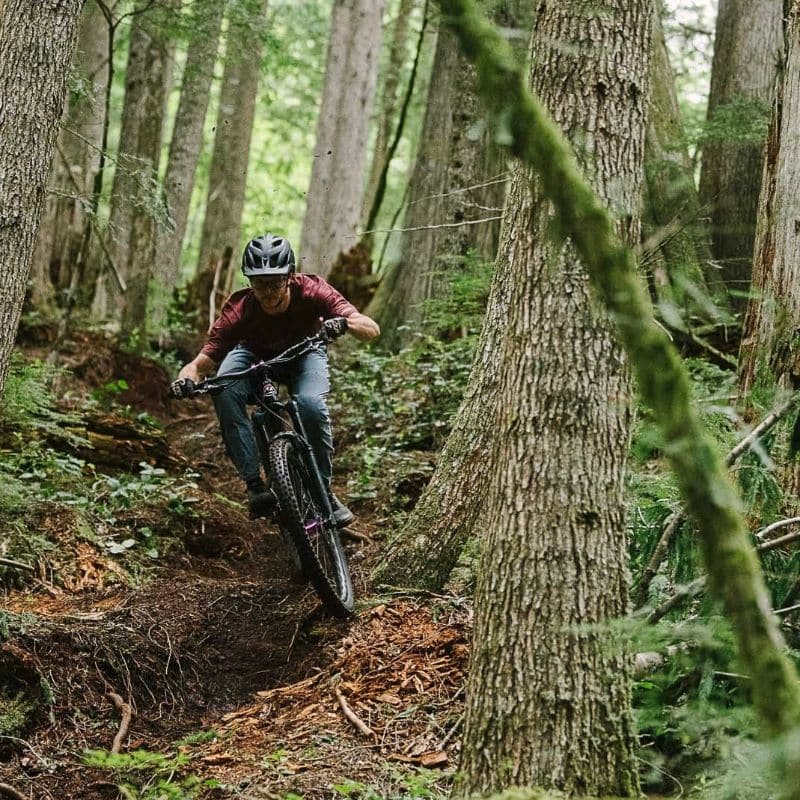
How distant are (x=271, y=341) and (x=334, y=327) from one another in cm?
82

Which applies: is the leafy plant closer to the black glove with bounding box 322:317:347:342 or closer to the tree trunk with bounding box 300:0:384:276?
the black glove with bounding box 322:317:347:342

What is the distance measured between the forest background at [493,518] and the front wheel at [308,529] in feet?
0.66

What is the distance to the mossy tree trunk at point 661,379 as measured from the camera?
4.90 feet

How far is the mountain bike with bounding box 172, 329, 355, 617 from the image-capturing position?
574 centimetres

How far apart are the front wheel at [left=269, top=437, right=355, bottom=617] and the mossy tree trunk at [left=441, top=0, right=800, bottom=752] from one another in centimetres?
424

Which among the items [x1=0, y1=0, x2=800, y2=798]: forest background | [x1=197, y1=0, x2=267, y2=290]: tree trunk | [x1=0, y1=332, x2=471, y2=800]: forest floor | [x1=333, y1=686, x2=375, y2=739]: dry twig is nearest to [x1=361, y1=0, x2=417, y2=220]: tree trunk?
[x1=197, y1=0, x2=267, y2=290]: tree trunk

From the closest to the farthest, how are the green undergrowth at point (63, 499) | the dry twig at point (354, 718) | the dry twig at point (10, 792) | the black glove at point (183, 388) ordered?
the dry twig at point (10, 792) < the dry twig at point (354, 718) < the black glove at point (183, 388) < the green undergrowth at point (63, 499)

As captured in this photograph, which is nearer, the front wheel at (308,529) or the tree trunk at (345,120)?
the front wheel at (308,529)

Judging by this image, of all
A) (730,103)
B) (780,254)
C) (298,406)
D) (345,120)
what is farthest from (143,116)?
(780,254)

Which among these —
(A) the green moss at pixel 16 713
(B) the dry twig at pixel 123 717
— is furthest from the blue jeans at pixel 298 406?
(A) the green moss at pixel 16 713

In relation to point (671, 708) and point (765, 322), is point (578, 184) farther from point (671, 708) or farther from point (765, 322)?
point (765, 322)

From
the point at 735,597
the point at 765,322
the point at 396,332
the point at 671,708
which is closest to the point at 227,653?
the point at 671,708

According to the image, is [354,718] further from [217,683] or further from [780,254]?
[780,254]

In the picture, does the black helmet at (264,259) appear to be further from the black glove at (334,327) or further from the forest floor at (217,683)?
the forest floor at (217,683)
